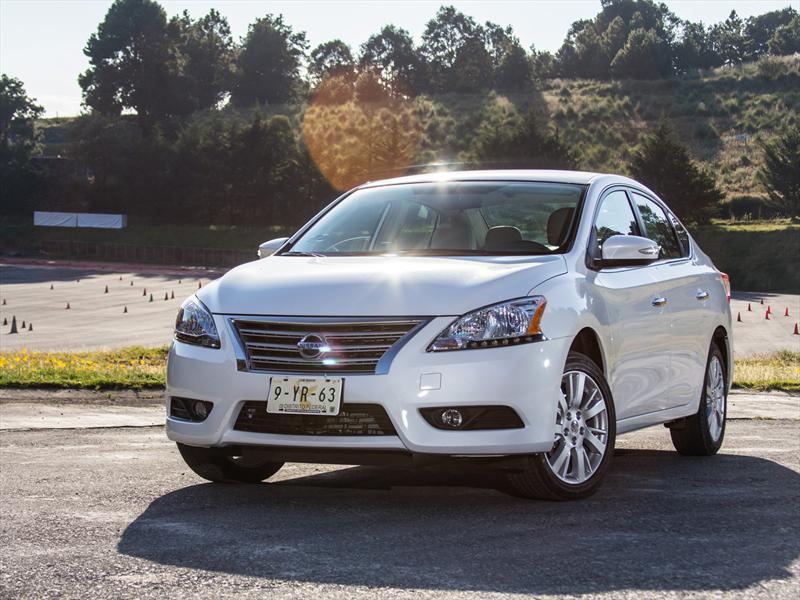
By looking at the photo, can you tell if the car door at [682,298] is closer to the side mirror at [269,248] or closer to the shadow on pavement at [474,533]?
the shadow on pavement at [474,533]

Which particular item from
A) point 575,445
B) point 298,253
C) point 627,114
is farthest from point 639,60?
point 575,445

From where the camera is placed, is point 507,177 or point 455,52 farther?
point 455,52

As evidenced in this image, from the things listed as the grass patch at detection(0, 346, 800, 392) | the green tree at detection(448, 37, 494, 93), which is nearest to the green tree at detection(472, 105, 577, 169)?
the grass patch at detection(0, 346, 800, 392)

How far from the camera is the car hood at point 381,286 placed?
6262mm

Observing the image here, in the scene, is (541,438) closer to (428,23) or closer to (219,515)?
(219,515)

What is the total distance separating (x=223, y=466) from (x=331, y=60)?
555ft

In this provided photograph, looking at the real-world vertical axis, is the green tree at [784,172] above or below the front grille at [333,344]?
above

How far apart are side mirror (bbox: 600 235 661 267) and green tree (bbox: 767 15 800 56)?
176 m

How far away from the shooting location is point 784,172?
6912cm

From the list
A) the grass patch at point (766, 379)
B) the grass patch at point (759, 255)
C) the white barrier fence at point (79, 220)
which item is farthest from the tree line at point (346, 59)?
the grass patch at point (766, 379)

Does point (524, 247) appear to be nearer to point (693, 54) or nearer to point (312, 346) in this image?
point (312, 346)

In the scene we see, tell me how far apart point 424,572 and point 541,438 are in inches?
58.5

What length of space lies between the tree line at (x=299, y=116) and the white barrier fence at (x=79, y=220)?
3.15 metres

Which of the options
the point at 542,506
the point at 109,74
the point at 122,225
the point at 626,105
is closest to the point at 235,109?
the point at 109,74
